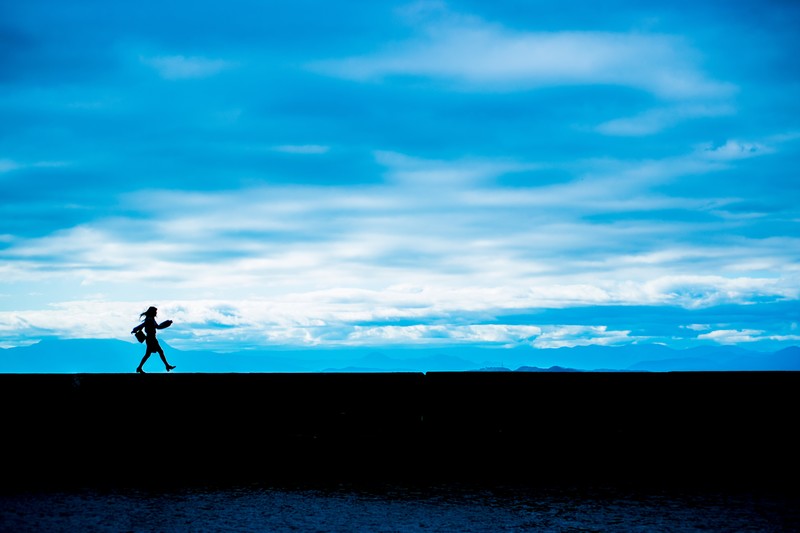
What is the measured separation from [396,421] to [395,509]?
364 cm

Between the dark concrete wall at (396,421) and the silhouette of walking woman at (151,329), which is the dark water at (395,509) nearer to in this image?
the dark concrete wall at (396,421)

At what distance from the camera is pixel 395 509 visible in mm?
7164

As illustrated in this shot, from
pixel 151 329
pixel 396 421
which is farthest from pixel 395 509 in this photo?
pixel 151 329

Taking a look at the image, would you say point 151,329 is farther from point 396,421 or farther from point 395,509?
point 395,509

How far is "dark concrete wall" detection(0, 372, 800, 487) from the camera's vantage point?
10.2 meters

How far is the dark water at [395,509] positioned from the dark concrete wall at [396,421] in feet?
5.58

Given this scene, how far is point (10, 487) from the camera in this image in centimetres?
848

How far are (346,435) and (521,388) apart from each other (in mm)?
2334

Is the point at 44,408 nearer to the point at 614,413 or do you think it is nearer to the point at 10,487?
the point at 10,487

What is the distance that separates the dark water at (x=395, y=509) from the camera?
21.1ft

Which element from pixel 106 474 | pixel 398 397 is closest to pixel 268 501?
pixel 106 474

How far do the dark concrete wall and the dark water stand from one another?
1.70m

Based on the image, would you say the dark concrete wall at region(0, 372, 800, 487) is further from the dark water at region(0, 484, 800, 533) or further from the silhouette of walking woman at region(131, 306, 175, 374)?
the silhouette of walking woman at region(131, 306, 175, 374)

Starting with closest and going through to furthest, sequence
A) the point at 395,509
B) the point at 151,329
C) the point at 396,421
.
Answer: the point at 395,509 < the point at 396,421 < the point at 151,329
